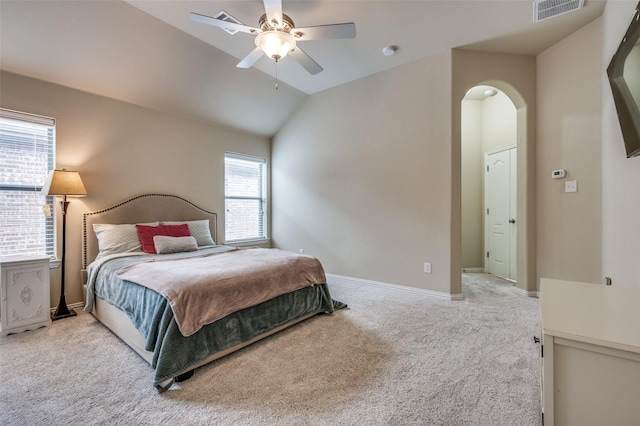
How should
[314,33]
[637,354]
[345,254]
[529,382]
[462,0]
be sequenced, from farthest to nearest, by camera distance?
[345,254], [462,0], [314,33], [529,382], [637,354]

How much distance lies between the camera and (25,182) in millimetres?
3012

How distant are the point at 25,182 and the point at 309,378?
3.54 m

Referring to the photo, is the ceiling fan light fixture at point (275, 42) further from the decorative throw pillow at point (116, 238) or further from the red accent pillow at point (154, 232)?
the decorative throw pillow at point (116, 238)

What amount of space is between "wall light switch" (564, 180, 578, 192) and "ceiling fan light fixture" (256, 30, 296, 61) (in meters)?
3.35

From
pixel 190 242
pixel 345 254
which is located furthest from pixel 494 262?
pixel 190 242

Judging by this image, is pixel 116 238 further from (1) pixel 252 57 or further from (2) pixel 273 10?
(2) pixel 273 10

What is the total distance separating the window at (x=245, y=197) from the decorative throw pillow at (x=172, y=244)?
1.38 meters

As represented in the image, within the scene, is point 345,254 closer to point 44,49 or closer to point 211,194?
point 211,194

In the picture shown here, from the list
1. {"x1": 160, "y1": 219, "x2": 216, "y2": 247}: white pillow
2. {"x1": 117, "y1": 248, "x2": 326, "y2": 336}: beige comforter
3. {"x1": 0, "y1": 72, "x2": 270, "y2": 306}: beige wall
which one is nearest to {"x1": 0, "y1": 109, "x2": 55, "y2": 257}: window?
{"x1": 0, "y1": 72, "x2": 270, "y2": 306}: beige wall

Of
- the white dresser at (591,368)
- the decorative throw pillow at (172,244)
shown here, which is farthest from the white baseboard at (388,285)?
the white dresser at (591,368)

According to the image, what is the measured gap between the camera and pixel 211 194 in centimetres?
471

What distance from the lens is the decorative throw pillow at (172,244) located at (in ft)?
11.1

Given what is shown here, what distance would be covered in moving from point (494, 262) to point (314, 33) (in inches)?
181

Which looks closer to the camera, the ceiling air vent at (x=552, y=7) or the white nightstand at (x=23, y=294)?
the white nightstand at (x=23, y=294)
